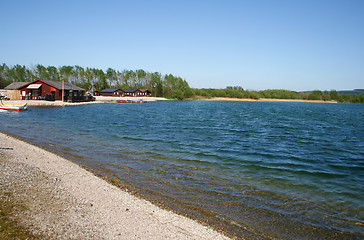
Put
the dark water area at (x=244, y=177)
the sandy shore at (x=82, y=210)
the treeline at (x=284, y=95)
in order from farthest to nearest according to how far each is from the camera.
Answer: the treeline at (x=284, y=95) < the dark water area at (x=244, y=177) < the sandy shore at (x=82, y=210)

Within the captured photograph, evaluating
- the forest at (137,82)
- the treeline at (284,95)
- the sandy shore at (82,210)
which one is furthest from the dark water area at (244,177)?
the treeline at (284,95)

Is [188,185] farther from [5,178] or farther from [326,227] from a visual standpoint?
[5,178]

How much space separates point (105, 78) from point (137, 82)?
18864 mm

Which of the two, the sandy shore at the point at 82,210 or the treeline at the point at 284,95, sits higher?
the treeline at the point at 284,95

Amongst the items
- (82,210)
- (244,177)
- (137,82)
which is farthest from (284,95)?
(82,210)

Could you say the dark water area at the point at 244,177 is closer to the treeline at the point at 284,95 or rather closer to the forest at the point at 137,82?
the forest at the point at 137,82

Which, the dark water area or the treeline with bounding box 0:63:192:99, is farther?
the treeline with bounding box 0:63:192:99

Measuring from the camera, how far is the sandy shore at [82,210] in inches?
218

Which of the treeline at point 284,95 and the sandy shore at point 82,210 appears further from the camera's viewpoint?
the treeline at point 284,95

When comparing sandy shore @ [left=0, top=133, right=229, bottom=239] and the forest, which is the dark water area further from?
the forest

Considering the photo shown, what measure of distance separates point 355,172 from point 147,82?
133m

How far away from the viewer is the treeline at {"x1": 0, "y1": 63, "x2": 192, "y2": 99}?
360 ft

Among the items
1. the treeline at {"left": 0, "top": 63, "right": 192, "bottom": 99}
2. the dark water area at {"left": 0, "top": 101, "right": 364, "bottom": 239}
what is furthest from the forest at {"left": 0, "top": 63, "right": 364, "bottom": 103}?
the dark water area at {"left": 0, "top": 101, "right": 364, "bottom": 239}

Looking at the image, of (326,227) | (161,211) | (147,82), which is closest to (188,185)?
(161,211)
